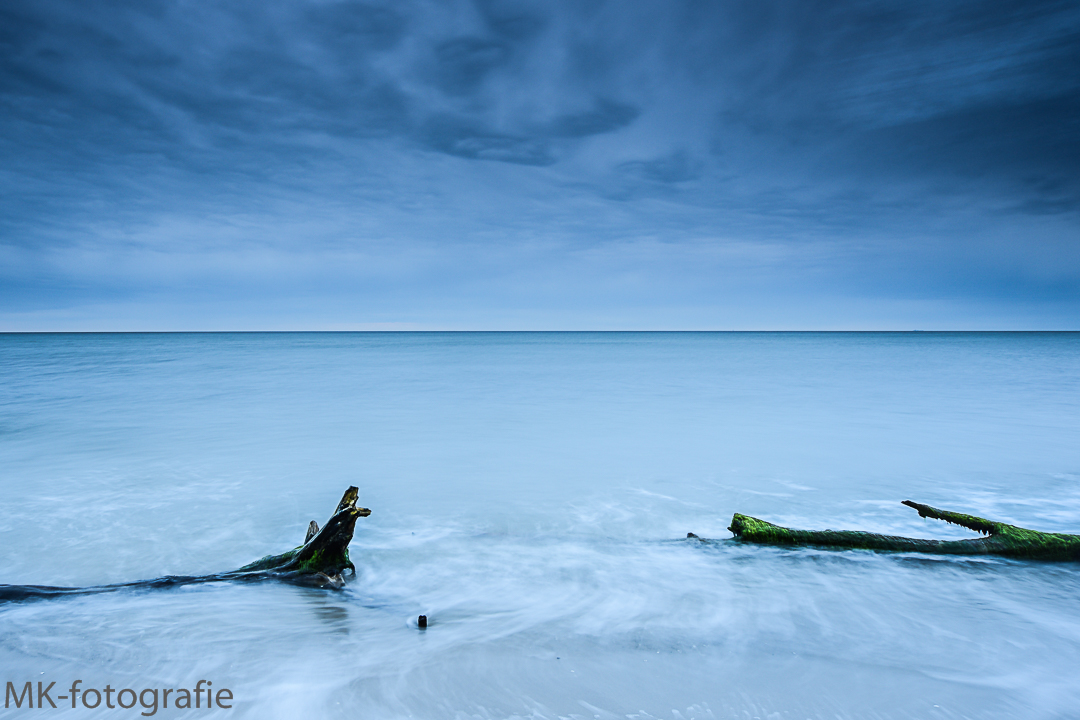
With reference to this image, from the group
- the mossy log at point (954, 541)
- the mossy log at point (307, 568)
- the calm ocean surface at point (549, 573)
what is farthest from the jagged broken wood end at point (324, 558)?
the mossy log at point (954, 541)

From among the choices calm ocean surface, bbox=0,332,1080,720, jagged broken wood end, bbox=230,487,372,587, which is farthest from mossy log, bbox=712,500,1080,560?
jagged broken wood end, bbox=230,487,372,587

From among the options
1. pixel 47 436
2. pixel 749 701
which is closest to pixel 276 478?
pixel 47 436

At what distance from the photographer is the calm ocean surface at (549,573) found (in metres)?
3.35

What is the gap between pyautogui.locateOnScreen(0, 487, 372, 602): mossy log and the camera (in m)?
4.43

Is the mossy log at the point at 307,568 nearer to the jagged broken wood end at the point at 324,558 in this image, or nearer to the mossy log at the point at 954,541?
the jagged broken wood end at the point at 324,558

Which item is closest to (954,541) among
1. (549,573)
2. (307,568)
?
(549,573)

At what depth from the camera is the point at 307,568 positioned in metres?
4.75

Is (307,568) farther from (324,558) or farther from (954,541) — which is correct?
(954,541)

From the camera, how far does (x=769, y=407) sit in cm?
1756

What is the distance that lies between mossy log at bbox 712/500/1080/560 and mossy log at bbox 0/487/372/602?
13.3 ft

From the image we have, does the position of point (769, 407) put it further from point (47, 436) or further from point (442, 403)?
point (47, 436)

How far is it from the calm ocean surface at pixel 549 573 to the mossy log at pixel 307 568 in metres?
0.15

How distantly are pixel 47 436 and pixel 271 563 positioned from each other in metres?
11.3

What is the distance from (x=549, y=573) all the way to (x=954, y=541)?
13.1 feet
